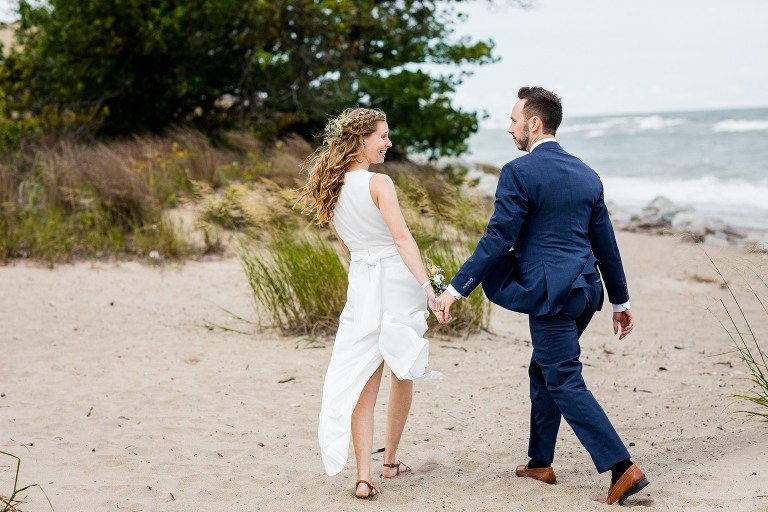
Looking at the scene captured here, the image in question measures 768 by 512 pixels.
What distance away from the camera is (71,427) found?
504cm

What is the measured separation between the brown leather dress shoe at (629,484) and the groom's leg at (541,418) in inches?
16.1

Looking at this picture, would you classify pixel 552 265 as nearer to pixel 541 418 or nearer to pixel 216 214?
pixel 541 418

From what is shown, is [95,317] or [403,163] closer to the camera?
[95,317]

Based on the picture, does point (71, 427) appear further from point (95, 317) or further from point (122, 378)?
point (95, 317)

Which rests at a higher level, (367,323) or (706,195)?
(367,323)

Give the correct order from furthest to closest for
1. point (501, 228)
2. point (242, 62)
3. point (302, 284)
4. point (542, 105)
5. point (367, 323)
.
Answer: point (242, 62) < point (302, 284) < point (367, 323) < point (542, 105) < point (501, 228)

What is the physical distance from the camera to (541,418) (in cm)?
406

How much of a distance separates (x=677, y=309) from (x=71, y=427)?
6203 mm

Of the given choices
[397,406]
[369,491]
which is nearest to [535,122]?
[397,406]

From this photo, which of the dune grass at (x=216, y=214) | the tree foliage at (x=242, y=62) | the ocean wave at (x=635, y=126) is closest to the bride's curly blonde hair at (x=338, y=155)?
the dune grass at (x=216, y=214)

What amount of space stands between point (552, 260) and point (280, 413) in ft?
7.84

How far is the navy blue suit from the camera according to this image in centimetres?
370

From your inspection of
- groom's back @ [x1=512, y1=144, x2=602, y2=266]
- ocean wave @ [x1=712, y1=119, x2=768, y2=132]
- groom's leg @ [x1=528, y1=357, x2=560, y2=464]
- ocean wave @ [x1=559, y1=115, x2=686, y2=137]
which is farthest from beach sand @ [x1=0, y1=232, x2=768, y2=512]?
ocean wave @ [x1=559, y1=115, x2=686, y2=137]

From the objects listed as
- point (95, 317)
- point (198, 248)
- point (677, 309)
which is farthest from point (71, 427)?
point (677, 309)
